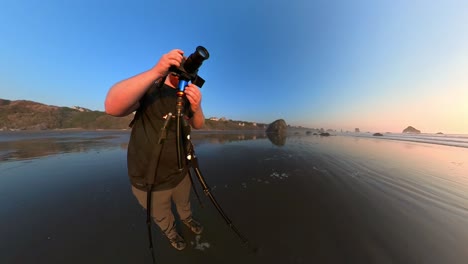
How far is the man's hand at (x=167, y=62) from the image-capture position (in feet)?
5.19

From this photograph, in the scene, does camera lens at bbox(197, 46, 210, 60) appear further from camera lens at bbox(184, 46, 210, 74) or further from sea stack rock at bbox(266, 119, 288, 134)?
sea stack rock at bbox(266, 119, 288, 134)

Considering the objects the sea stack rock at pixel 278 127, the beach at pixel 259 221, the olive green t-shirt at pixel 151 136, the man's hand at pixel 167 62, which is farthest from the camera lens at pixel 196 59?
the sea stack rock at pixel 278 127

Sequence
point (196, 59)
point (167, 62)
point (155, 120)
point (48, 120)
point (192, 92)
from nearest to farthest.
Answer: point (167, 62) → point (196, 59) → point (192, 92) → point (155, 120) → point (48, 120)

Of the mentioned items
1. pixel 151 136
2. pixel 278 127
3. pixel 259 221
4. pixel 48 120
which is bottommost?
pixel 259 221

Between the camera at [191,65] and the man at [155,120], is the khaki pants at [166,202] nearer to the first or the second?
the man at [155,120]

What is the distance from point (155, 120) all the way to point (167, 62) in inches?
32.6

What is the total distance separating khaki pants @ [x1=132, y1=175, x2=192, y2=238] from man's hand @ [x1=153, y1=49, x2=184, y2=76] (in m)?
1.69

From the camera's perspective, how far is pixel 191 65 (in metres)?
1.76

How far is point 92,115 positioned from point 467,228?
113 meters

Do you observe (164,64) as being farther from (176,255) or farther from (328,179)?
(328,179)

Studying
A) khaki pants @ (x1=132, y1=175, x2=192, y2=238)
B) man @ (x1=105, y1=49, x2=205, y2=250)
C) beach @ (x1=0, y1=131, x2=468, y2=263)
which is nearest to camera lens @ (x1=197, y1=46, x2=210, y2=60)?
man @ (x1=105, y1=49, x2=205, y2=250)

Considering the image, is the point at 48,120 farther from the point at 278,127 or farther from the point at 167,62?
the point at 167,62

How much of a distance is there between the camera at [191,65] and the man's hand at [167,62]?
6 centimetres

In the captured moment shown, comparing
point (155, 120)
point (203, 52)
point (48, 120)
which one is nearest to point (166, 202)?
point (155, 120)
